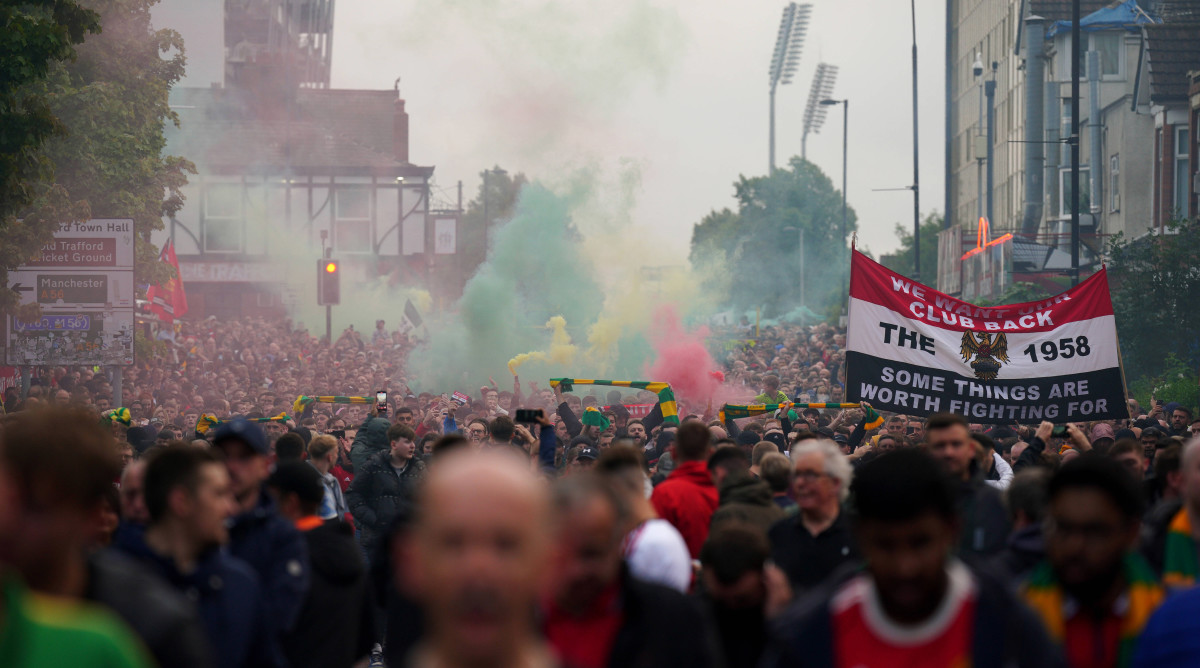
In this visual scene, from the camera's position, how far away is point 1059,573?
3303mm

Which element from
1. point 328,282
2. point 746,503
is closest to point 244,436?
point 746,503

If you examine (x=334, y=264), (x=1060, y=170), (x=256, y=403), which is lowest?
(x=256, y=403)

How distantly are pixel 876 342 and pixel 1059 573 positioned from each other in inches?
370

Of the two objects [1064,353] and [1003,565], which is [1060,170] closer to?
[1064,353]

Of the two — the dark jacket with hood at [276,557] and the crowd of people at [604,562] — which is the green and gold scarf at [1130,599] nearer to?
the crowd of people at [604,562]

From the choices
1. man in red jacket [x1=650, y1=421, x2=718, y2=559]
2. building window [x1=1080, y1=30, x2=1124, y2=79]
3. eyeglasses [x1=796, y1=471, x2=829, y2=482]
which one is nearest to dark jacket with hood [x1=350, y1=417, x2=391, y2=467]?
man in red jacket [x1=650, y1=421, x2=718, y2=559]

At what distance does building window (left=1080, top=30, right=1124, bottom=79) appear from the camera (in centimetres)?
4453

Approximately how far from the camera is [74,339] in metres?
21.0

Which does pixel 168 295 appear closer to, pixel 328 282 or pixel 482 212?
pixel 328 282

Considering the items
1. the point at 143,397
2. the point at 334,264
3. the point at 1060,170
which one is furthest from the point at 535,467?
the point at 1060,170

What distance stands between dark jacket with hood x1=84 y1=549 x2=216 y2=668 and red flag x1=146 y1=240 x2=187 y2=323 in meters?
28.4

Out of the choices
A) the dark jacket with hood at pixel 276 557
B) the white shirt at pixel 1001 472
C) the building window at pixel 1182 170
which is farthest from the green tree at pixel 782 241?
the dark jacket with hood at pixel 276 557

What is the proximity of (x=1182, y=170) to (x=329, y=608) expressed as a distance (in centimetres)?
3351

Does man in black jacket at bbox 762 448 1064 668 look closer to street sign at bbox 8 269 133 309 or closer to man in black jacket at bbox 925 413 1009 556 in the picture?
man in black jacket at bbox 925 413 1009 556
